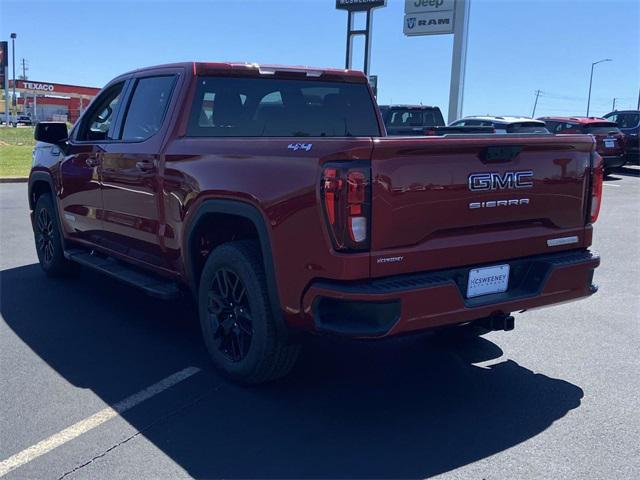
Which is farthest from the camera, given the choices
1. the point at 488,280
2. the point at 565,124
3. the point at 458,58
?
the point at 458,58

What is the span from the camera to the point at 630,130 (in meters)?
20.6

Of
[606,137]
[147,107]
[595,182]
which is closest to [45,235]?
[147,107]

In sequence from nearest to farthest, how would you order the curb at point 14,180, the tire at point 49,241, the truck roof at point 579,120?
the tire at point 49,241 < the curb at point 14,180 < the truck roof at point 579,120

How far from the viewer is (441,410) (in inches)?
149

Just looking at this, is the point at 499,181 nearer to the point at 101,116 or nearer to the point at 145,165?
the point at 145,165

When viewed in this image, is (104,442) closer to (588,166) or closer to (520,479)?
(520,479)

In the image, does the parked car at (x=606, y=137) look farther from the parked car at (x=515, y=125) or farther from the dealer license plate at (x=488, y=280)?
the dealer license plate at (x=488, y=280)

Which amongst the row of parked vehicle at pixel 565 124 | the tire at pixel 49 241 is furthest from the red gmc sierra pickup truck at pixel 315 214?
the row of parked vehicle at pixel 565 124

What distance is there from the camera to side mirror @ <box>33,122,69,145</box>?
6164 millimetres

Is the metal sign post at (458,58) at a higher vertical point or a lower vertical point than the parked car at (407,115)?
higher

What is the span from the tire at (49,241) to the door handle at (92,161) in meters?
1.08

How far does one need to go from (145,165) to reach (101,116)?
147cm

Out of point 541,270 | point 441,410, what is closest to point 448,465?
point 441,410

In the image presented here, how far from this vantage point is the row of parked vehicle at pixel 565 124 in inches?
558
